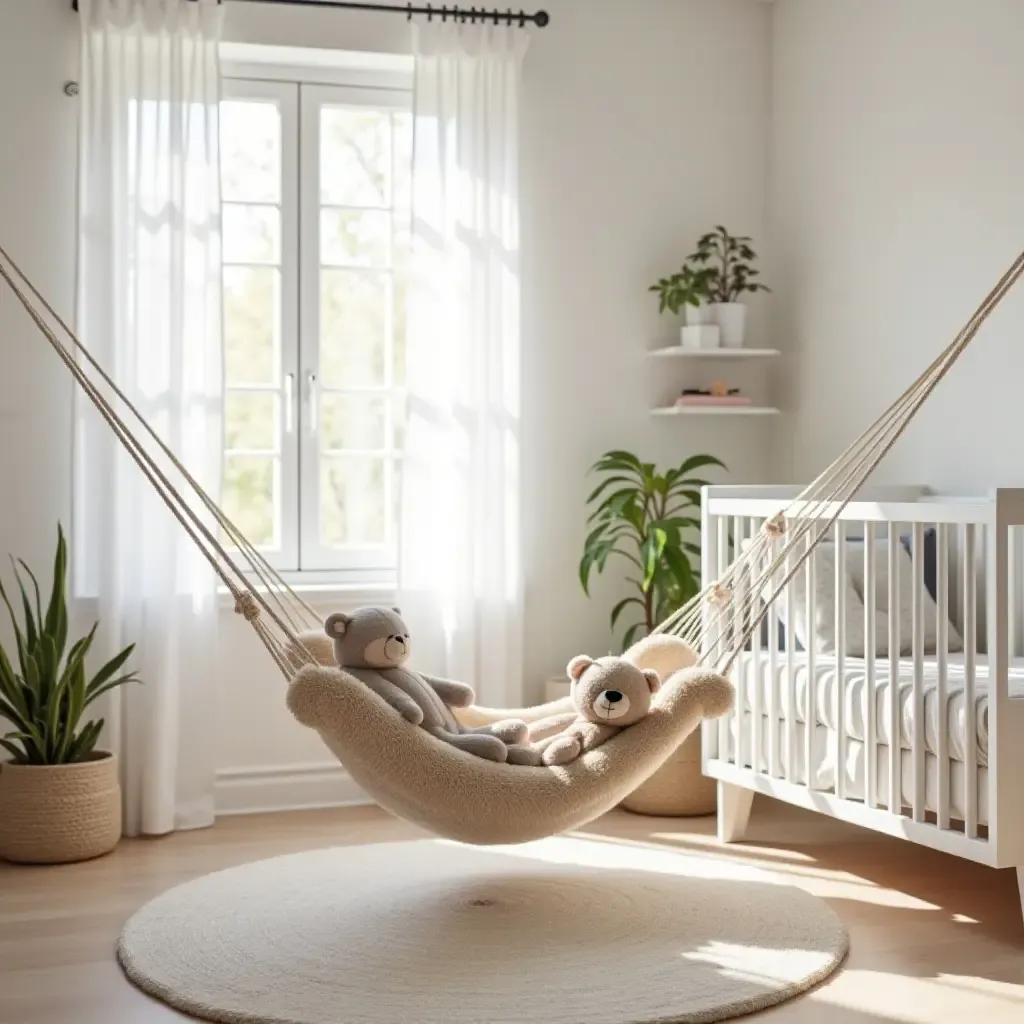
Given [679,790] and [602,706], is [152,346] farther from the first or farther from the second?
[679,790]

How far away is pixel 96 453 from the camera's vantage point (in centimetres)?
379

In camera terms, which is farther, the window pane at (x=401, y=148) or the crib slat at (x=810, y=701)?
the window pane at (x=401, y=148)

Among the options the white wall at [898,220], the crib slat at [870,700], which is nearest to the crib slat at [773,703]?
the crib slat at [870,700]

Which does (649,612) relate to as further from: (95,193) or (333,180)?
(95,193)

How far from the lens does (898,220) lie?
3.92 metres

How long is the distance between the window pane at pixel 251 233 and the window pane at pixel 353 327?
Answer: 0.17 m

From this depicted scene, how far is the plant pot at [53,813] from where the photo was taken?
3.46 meters

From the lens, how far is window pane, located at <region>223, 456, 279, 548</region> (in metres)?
4.15

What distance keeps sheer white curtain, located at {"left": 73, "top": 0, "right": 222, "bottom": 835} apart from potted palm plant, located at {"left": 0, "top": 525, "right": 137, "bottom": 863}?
0.19 meters

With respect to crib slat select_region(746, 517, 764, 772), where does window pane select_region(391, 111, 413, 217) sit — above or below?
above

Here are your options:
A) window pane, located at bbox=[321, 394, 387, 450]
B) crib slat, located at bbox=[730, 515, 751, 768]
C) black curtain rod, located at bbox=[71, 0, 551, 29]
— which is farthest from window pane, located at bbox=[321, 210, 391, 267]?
crib slat, located at bbox=[730, 515, 751, 768]

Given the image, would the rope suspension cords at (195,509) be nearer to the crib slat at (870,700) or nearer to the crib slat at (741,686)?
the crib slat at (741,686)

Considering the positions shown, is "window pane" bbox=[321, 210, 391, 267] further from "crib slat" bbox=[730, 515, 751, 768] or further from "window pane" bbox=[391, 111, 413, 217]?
"crib slat" bbox=[730, 515, 751, 768]

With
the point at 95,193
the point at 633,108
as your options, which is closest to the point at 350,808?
the point at 95,193
